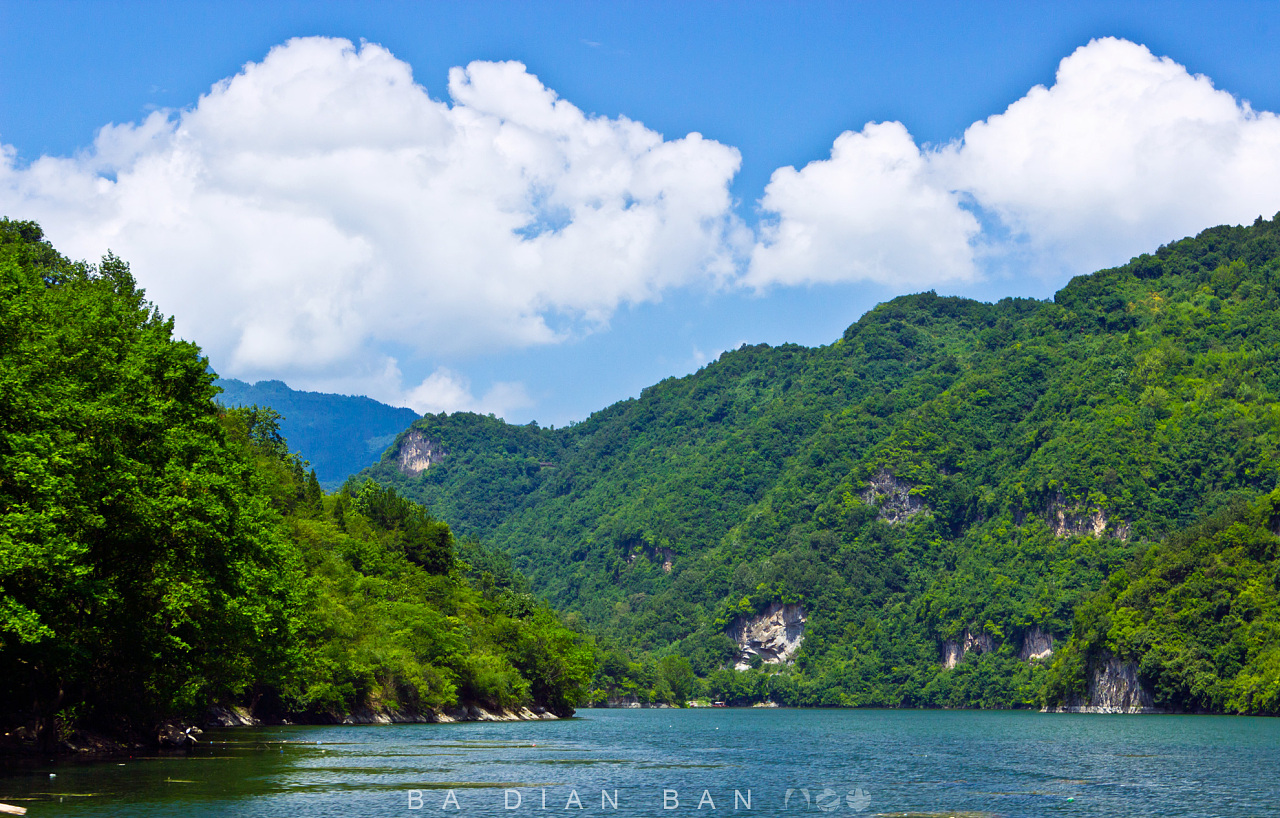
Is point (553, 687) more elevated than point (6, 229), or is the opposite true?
point (6, 229)

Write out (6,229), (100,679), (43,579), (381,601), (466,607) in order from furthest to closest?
1. (466,607)
2. (381,601)
3. (6,229)
4. (100,679)
5. (43,579)

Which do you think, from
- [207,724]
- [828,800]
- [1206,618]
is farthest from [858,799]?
[1206,618]

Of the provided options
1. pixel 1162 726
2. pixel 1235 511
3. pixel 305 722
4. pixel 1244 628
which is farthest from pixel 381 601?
pixel 1235 511

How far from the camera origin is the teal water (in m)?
40.3

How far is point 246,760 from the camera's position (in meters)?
53.7

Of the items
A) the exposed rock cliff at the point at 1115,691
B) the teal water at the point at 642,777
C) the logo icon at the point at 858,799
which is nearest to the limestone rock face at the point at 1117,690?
the exposed rock cliff at the point at 1115,691

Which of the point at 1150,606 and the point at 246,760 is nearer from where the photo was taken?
the point at 246,760

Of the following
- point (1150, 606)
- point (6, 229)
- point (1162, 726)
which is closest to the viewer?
point (6, 229)

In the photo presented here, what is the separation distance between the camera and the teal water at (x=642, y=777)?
4031cm

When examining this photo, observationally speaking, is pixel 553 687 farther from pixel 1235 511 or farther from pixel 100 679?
pixel 1235 511

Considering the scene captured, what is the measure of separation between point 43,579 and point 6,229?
Answer: 4689 cm

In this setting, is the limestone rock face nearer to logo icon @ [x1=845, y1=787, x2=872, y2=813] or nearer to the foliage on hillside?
the foliage on hillside

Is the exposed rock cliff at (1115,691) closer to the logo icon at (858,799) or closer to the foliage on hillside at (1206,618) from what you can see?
the foliage on hillside at (1206,618)

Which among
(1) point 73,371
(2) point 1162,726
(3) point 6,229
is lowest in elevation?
(2) point 1162,726
